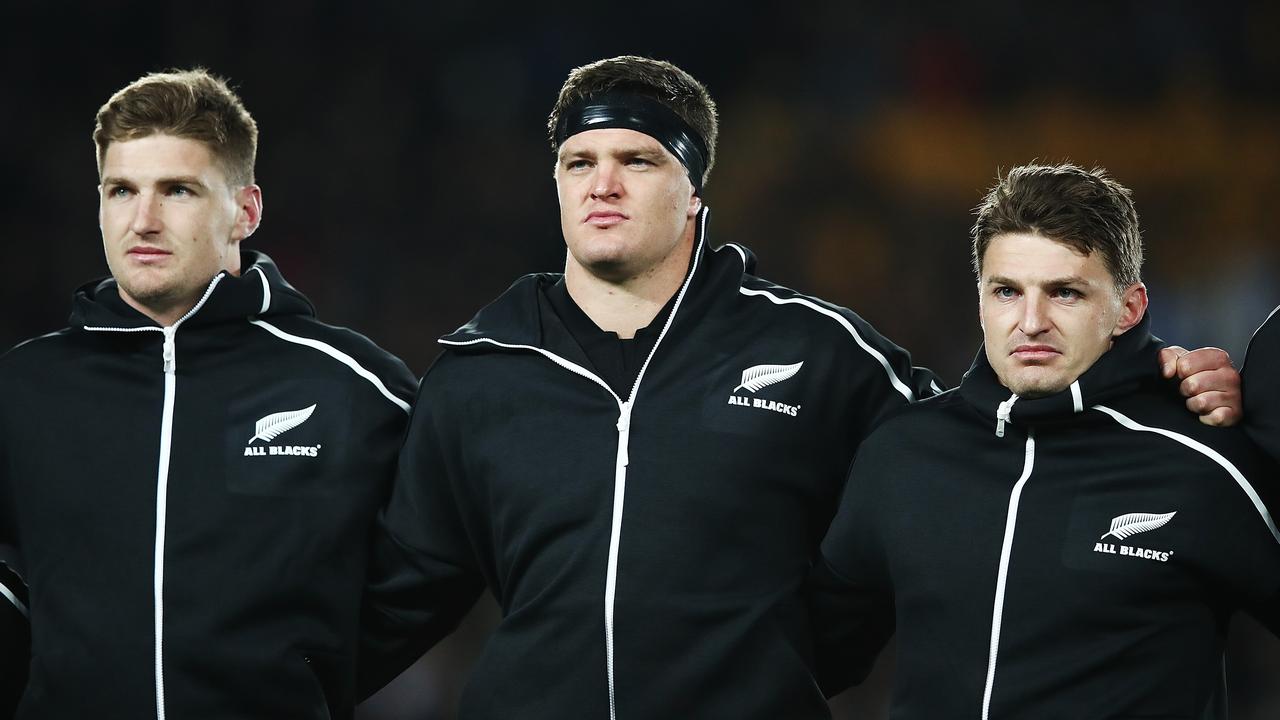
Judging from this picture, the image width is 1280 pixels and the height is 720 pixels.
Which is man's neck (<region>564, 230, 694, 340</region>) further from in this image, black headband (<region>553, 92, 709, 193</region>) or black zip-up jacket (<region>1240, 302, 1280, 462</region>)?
black zip-up jacket (<region>1240, 302, 1280, 462</region>)

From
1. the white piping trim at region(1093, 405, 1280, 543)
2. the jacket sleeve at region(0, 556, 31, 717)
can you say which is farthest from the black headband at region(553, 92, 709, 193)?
the jacket sleeve at region(0, 556, 31, 717)

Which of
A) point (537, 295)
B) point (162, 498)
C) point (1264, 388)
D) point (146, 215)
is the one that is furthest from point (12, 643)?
point (1264, 388)

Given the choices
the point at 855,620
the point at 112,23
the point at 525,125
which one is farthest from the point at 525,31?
the point at 855,620

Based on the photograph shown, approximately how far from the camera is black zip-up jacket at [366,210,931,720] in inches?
117

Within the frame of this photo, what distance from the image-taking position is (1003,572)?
2805mm

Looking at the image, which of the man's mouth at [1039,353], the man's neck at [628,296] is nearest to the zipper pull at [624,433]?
the man's neck at [628,296]

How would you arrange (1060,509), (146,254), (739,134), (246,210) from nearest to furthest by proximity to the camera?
(1060,509) → (146,254) → (246,210) → (739,134)

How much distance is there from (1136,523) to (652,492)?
2.91 feet

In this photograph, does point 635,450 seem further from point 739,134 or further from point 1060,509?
point 739,134

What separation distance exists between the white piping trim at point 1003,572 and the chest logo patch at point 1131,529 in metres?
0.15

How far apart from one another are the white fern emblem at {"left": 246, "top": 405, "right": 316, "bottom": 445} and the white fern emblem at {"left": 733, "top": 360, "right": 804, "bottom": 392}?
91cm

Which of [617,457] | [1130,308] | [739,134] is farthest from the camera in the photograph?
[739,134]

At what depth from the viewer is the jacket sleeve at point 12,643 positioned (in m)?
3.29

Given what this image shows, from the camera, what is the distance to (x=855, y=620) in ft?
10.3
